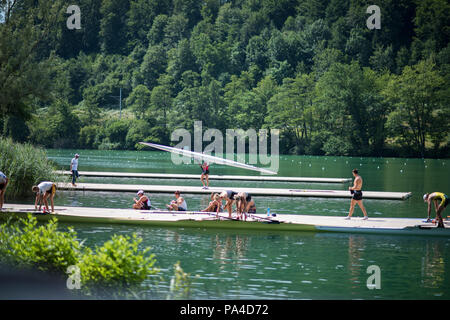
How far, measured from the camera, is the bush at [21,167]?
27.8 meters

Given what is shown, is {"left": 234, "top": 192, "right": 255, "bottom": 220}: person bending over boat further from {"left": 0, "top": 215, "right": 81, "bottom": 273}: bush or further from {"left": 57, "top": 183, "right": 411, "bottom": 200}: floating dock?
{"left": 57, "top": 183, "right": 411, "bottom": 200}: floating dock

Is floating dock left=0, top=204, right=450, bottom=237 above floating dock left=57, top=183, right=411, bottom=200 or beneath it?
beneath

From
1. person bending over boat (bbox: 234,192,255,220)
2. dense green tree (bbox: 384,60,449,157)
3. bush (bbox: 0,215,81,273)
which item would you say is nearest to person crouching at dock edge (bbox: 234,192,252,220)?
person bending over boat (bbox: 234,192,255,220)

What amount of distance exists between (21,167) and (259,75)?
103 metres

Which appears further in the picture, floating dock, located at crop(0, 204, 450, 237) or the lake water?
floating dock, located at crop(0, 204, 450, 237)

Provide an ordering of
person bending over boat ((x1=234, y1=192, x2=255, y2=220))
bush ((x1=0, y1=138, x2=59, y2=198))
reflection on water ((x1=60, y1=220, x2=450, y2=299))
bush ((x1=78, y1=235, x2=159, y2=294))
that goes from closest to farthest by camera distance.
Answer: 1. bush ((x1=78, y1=235, x2=159, y2=294))
2. reflection on water ((x1=60, y1=220, x2=450, y2=299))
3. person bending over boat ((x1=234, y1=192, x2=255, y2=220))
4. bush ((x1=0, y1=138, x2=59, y2=198))

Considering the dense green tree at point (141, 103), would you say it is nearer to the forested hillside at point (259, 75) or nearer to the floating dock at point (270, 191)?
the forested hillside at point (259, 75)

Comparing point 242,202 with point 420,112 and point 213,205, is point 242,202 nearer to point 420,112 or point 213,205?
point 213,205

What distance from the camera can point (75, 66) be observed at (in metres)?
150

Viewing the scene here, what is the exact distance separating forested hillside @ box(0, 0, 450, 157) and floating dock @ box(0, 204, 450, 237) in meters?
46.4

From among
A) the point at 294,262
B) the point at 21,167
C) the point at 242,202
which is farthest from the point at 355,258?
the point at 21,167

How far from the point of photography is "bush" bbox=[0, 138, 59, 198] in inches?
1093

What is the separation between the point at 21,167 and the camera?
28203mm

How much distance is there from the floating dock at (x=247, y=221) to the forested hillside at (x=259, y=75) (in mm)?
46423
